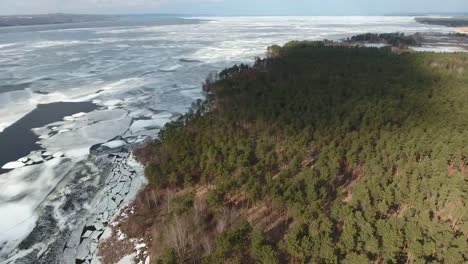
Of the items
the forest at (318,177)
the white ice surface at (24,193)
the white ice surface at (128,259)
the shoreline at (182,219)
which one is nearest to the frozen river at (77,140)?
the white ice surface at (24,193)

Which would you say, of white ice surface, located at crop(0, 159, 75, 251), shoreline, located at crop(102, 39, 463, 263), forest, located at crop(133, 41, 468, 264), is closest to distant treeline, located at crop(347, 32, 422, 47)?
forest, located at crop(133, 41, 468, 264)

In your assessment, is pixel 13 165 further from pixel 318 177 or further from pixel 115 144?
pixel 318 177

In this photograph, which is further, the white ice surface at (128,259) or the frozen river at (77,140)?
the frozen river at (77,140)

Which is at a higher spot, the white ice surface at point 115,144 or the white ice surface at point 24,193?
the white ice surface at point 115,144

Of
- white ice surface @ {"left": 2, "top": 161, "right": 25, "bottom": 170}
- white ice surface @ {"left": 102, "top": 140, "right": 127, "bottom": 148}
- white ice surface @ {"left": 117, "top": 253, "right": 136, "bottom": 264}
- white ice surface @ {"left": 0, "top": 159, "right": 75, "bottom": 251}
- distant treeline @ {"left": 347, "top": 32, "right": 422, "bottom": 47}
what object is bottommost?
white ice surface @ {"left": 117, "top": 253, "right": 136, "bottom": 264}

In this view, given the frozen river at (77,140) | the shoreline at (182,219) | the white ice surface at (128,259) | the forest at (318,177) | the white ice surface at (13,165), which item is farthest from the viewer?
the white ice surface at (13,165)

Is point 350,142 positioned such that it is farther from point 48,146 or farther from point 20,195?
point 48,146

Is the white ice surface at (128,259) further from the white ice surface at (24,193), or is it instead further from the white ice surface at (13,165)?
the white ice surface at (13,165)

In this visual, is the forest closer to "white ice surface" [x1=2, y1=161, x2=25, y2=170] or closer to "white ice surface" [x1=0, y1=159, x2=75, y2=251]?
"white ice surface" [x1=0, y1=159, x2=75, y2=251]
